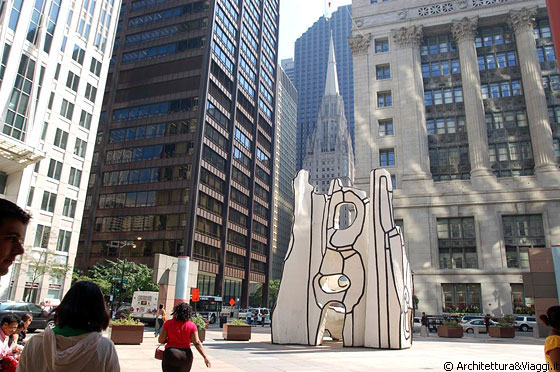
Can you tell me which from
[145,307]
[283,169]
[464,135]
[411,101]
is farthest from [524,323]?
[283,169]

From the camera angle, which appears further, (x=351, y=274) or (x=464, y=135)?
(x=464, y=135)

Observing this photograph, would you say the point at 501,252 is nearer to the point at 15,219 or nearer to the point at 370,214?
the point at 370,214

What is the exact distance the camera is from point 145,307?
36.8 meters

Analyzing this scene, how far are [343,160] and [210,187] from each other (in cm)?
11016

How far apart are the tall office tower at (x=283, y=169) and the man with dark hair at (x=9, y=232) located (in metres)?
142

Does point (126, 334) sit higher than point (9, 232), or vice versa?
point (9, 232)

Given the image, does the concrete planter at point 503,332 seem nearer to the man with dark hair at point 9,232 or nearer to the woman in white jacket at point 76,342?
the woman in white jacket at point 76,342

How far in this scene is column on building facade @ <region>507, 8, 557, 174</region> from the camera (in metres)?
44.1

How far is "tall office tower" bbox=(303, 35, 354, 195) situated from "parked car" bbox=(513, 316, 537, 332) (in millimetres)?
130611

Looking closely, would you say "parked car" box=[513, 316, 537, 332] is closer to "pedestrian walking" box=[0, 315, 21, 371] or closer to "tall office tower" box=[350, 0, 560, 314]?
"tall office tower" box=[350, 0, 560, 314]

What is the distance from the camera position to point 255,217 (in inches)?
3255

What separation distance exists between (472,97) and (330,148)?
4986 inches

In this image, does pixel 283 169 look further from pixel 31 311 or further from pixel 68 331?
pixel 68 331

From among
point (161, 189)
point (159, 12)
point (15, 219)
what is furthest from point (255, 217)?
point (15, 219)
